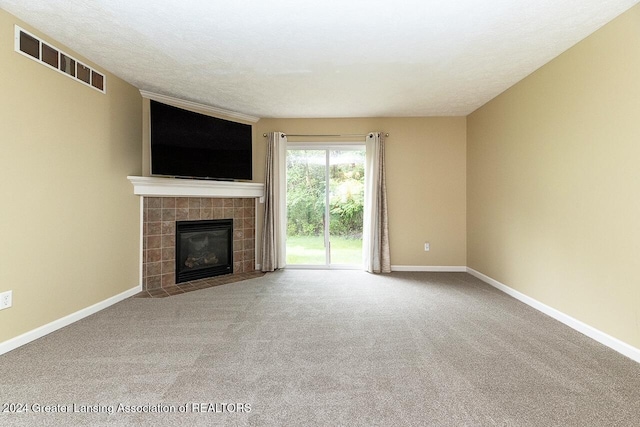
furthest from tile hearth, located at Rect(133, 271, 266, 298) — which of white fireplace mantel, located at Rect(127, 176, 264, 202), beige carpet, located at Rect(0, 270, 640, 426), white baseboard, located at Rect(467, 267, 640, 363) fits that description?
white baseboard, located at Rect(467, 267, 640, 363)

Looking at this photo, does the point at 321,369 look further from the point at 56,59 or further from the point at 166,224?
the point at 56,59

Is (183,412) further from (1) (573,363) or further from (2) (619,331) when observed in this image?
(2) (619,331)

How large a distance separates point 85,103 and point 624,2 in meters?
4.35

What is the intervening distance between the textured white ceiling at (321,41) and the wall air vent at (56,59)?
0.10m

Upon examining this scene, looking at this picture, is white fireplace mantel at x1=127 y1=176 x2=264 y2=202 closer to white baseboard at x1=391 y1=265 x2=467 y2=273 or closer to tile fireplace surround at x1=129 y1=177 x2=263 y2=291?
tile fireplace surround at x1=129 y1=177 x2=263 y2=291

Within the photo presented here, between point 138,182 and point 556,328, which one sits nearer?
point 556,328

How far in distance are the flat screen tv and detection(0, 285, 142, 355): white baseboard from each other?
1467 millimetres

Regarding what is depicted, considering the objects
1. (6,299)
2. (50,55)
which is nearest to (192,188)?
(50,55)

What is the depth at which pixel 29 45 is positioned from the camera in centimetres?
214

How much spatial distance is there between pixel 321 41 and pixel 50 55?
2.24 meters

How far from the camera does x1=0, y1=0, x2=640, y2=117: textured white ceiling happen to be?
1917 millimetres

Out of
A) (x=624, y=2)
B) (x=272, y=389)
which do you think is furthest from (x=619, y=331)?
(x=272, y=389)

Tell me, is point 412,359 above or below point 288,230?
below

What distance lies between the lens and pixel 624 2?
73.7 inches
